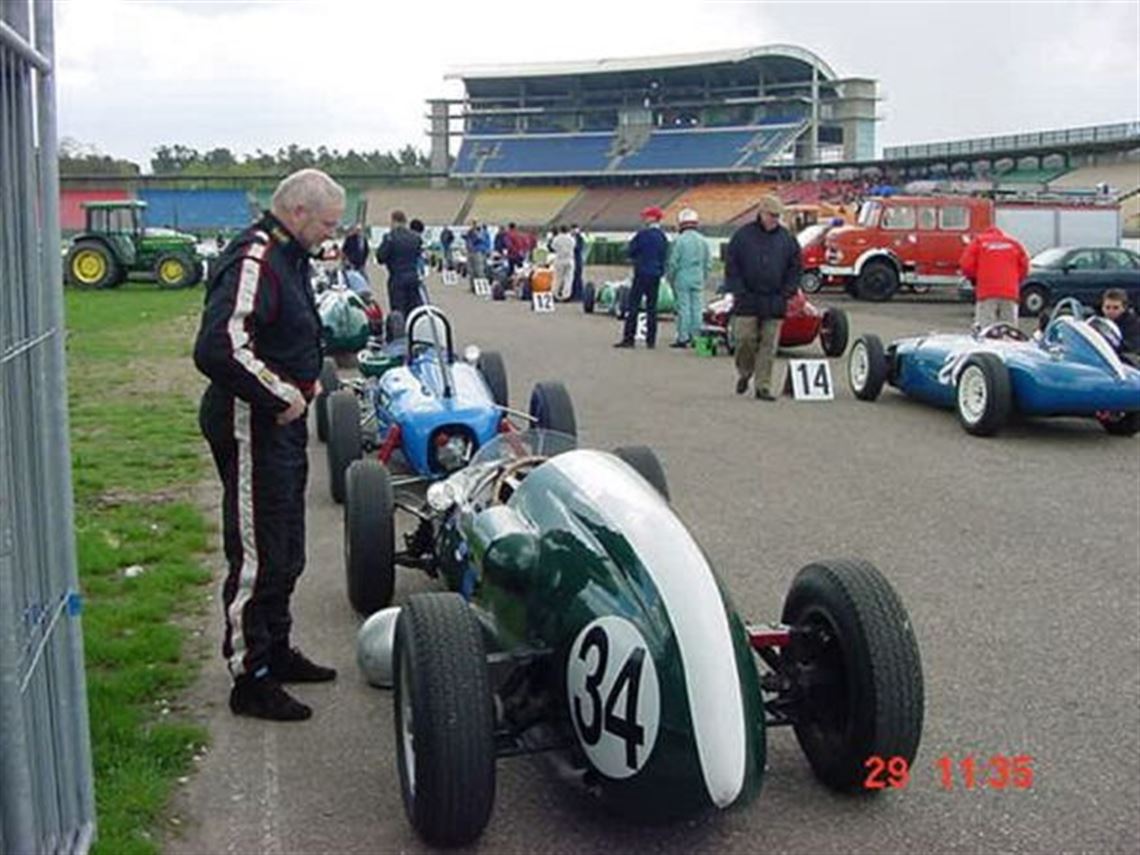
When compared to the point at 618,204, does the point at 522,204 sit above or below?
above

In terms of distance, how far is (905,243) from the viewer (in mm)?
28250

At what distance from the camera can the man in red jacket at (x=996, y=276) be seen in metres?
13.8

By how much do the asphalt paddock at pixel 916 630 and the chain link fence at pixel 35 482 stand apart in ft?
1.89

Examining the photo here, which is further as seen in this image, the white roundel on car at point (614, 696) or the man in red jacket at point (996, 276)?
the man in red jacket at point (996, 276)

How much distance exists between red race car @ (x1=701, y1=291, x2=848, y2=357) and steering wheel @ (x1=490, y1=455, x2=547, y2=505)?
415 inches

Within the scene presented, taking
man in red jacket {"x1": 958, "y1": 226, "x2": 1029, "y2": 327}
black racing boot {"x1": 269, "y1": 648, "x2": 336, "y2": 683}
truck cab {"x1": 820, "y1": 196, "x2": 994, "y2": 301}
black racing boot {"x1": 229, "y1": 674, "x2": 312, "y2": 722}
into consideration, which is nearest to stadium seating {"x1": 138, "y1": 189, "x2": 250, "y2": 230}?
truck cab {"x1": 820, "y1": 196, "x2": 994, "y2": 301}

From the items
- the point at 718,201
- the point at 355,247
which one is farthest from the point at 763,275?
the point at 718,201

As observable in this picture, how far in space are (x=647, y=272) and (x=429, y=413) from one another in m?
10.7

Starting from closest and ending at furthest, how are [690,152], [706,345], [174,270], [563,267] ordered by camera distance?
1. [706,345]
2. [563,267]
3. [174,270]
4. [690,152]

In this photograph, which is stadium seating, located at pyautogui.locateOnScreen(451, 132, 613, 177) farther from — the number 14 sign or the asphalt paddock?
the asphalt paddock

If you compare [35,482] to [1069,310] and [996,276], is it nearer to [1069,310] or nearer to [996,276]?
[1069,310]

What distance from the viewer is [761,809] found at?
385 cm

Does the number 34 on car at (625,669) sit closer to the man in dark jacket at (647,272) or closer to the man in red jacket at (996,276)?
the man in red jacket at (996,276)

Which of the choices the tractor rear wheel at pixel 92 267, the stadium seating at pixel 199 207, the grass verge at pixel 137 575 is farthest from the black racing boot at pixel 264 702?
the stadium seating at pixel 199 207
